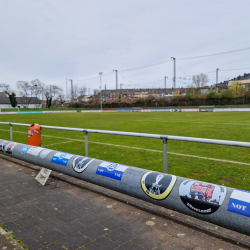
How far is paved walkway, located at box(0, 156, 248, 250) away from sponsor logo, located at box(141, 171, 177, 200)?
0.42 meters

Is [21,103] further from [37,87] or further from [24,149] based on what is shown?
[24,149]

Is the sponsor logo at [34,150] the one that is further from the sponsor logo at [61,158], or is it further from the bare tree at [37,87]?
the bare tree at [37,87]

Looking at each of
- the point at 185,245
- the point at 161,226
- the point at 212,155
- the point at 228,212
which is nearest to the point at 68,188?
the point at 161,226

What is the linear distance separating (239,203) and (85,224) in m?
1.98

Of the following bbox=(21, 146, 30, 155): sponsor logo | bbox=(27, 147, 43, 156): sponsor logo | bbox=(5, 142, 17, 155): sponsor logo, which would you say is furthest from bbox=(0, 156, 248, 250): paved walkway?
bbox=(5, 142, 17, 155): sponsor logo

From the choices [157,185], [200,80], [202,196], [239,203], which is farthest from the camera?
[200,80]

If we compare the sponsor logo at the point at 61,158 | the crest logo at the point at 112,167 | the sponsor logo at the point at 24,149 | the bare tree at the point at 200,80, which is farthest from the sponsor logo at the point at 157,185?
the bare tree at the point at 200,80

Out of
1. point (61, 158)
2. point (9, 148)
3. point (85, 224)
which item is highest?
point (61, 158)

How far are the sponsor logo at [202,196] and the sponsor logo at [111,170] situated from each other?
108 cm

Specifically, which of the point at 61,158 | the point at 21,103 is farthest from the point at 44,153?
the point at 21,103

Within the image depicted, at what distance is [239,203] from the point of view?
2.40 metres

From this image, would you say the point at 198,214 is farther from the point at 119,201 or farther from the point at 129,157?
the point at 129,157

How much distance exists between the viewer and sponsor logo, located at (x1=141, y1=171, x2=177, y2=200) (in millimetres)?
3014

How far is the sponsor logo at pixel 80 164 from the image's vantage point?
422 centimetres
